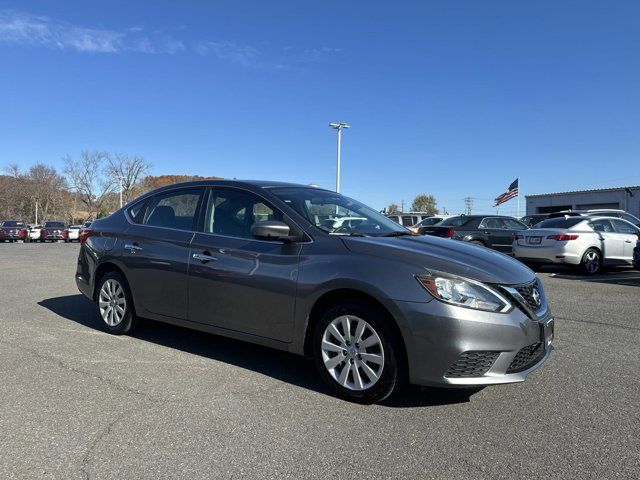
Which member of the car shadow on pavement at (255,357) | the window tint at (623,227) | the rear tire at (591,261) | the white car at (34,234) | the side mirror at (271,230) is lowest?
the car shadow on pavement at (255,357)

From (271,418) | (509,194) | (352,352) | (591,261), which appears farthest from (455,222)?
(509,194)

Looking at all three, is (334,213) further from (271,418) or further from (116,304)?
(116,304)

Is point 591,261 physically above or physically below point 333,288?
below

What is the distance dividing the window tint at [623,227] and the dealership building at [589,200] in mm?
27994

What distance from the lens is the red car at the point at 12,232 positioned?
38531 millimetres

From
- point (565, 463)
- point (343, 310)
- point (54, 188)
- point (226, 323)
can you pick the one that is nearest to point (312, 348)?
point (343, 310)

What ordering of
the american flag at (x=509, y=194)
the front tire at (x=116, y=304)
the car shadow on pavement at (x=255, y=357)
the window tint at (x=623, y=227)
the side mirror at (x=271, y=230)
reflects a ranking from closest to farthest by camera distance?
the car shadow on pavement at (x=255, y=357)
the side mirror at (x=271, y=230)
the front tire at (x=116, y=304)
the window tint at (x=623, y=227)
the american flag at (x=509, y=194)

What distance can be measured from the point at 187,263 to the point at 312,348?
1.53 metres

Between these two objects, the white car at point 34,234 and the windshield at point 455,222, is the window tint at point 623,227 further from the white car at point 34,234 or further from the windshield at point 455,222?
the white car at point 34,234

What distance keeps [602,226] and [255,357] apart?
35.9ft

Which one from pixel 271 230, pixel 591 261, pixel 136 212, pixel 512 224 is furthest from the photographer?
pixel 512 224

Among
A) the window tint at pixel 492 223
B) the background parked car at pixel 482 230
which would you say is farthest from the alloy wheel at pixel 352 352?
the window tint at pixel 492 223

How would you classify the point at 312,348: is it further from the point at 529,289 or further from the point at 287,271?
the point at 529,289

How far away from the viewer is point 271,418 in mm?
3520
